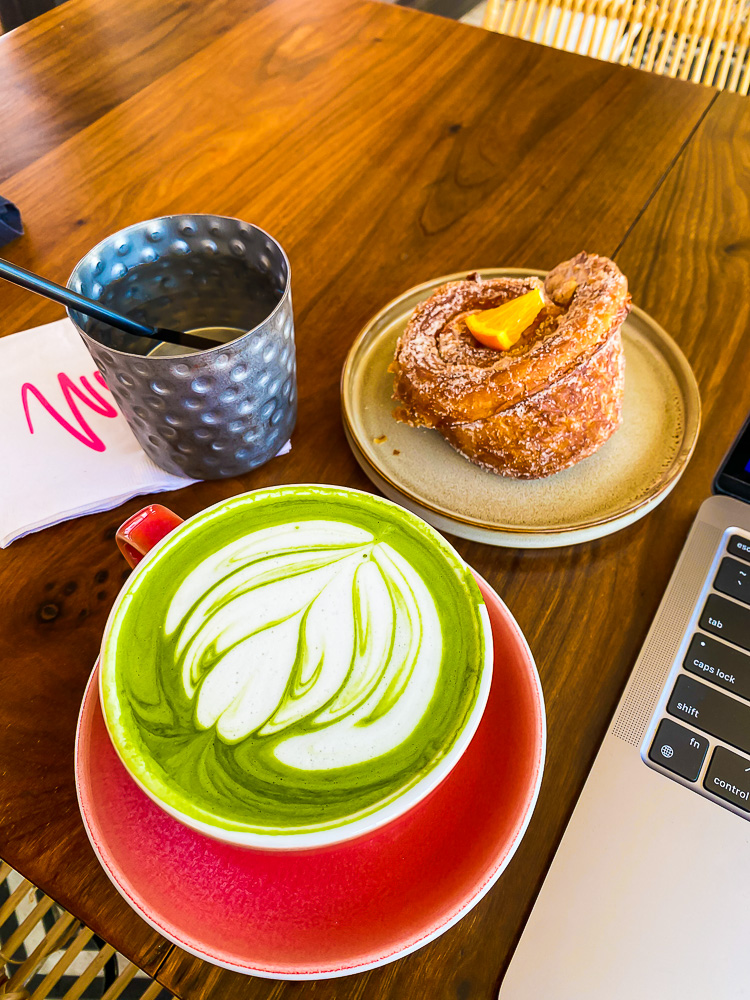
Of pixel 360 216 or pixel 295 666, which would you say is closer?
pixel 295 666

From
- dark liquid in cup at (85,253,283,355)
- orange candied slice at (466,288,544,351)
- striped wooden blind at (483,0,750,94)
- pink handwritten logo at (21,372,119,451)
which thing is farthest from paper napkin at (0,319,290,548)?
striped wooden blind at (483,0,750,94)

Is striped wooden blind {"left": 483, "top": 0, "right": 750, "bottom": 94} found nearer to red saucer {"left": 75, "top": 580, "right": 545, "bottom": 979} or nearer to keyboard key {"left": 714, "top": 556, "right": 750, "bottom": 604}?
keyboard key {"left": 714, "top": 556, "right": 750, "bottom": 604}

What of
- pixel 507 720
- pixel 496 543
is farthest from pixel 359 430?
pixel 507 720

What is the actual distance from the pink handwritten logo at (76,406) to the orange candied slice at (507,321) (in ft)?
1.28

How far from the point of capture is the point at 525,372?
2.03ft

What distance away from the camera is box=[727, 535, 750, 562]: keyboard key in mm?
630

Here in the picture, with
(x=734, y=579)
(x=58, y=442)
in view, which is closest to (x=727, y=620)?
(x=734, y=579)

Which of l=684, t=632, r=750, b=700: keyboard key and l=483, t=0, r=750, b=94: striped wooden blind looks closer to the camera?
l=684, t=632, r=750, b=700: keyboard key

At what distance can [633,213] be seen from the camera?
969 mm

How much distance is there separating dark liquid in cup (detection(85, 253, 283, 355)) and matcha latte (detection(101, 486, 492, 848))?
23 centimetres

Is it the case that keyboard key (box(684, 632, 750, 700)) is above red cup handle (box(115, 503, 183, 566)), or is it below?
below

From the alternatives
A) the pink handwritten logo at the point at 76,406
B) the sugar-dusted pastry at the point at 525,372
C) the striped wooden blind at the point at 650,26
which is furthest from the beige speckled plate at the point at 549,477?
the striped wooden blind at the point at 650,26

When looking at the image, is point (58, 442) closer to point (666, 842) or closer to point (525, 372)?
point (525, 372)

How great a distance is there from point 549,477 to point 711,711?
255 millimetres
